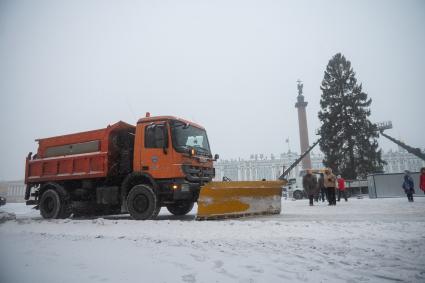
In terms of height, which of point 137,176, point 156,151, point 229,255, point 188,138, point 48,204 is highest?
point 188,138

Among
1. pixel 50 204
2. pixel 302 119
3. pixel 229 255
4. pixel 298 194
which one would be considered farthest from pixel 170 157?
pixel 302 119

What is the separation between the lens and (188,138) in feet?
27.9

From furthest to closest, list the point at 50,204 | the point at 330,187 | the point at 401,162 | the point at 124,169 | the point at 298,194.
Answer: the point at 401,162 < the point at 298,194 < the point at 330,187 < the point at 50,204 < the point at 124,169

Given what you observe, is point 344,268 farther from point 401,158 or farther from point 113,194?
point 401,158

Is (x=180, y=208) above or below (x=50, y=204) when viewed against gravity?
below

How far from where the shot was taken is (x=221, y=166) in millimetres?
81000

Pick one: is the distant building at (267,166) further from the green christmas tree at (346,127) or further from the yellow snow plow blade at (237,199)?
the yellow snow plow blade at (237,199)

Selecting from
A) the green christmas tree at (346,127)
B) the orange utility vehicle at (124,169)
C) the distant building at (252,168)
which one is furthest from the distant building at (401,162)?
the orange utility vehicle at (124,169)

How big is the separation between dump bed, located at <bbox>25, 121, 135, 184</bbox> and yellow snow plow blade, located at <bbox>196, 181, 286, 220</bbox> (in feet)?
9.59

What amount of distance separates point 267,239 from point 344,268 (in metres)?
1.68

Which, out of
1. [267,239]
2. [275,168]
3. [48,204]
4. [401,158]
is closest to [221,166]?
[275,168]

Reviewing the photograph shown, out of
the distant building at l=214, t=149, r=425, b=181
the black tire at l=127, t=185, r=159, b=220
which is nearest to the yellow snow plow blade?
the black tire at l=127, t=185, r=159, b=220

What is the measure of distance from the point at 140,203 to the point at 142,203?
0.23 feet

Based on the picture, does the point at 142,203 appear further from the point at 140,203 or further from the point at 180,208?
the point at 180,208
